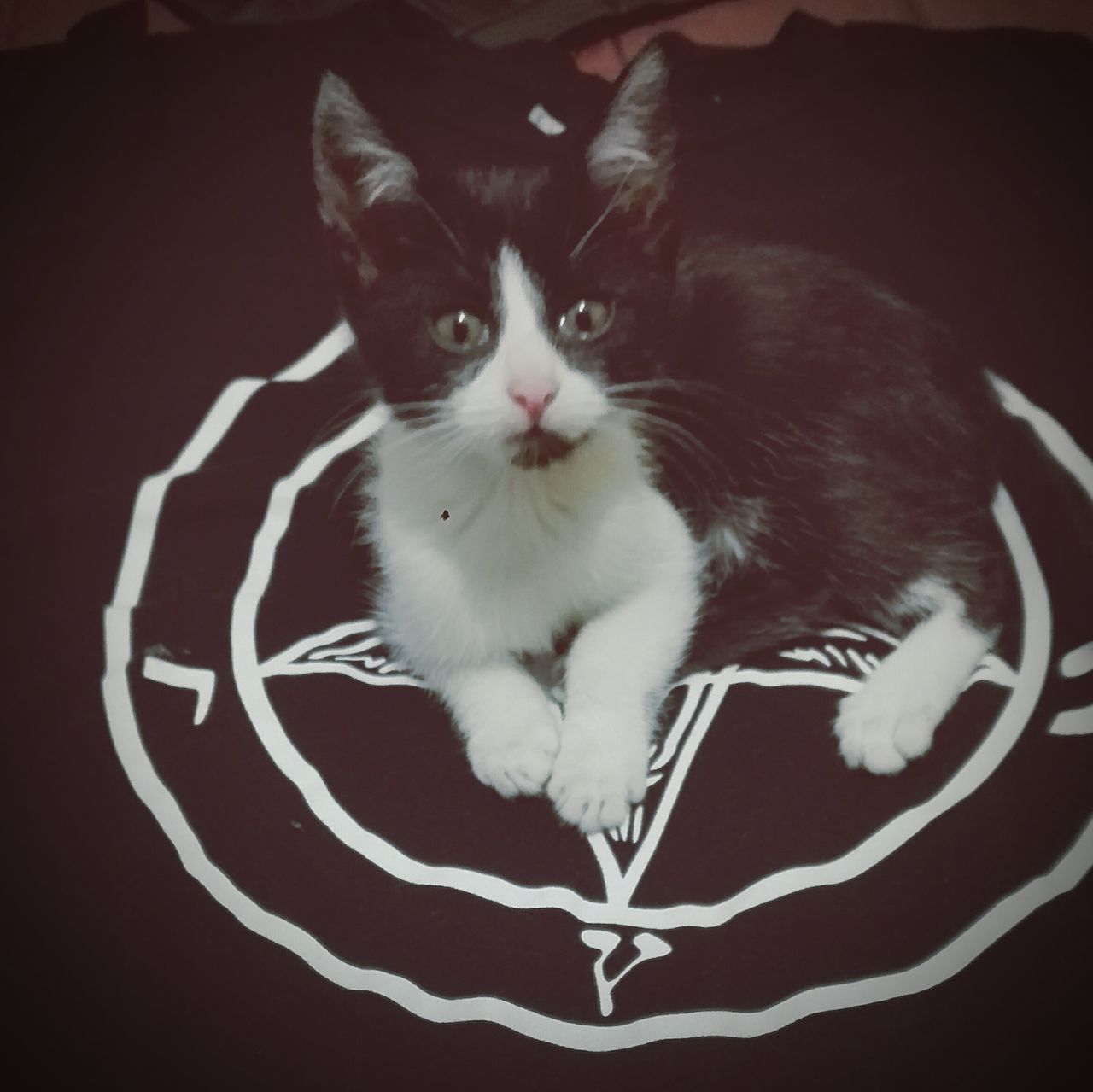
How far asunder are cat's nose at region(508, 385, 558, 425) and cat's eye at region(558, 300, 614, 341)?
8 centimetres

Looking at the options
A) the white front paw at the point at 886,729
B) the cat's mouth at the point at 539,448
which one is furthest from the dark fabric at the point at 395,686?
the cat's mouth at the point at 539,448

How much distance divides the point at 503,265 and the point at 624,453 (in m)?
0.23

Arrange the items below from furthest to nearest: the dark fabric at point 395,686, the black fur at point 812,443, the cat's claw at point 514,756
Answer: the black fur at point 812,443
the cat's claw at point 514,756
the dark fabric at point 395,686

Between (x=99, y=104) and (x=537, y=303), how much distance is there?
0.82 m

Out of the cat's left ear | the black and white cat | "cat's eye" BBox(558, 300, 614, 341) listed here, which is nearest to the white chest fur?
the black and white cat

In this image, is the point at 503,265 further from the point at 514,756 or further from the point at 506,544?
the point at 514,756

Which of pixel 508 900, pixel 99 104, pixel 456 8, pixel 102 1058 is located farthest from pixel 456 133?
pixel 102 1058

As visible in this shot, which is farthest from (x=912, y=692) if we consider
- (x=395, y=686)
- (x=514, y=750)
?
(x=395, y=686)

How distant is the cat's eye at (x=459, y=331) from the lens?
2.41ft

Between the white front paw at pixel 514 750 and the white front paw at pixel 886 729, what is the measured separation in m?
0.29

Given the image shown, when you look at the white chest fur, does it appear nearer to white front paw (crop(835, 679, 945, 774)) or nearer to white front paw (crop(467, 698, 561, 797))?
white front paw (crop(467, 698, 561, 797))

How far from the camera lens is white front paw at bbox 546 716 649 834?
2.52 feet

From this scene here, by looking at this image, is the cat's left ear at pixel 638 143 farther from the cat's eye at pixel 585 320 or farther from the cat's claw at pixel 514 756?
the cat's claw at pixel 514 756

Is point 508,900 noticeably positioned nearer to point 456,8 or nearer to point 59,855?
point 59,855
